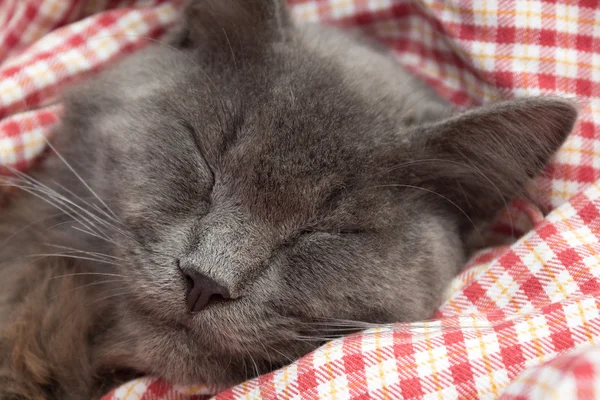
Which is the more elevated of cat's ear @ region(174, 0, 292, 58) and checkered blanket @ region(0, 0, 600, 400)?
cat's ear @ region(174, 0, 292, 58)

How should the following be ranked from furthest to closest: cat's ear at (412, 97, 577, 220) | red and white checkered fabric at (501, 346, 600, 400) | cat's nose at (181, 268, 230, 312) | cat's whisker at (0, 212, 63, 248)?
cat's whisker at (0, 212, 63, 248) → cat's ear at (412, 97, 577, 220) → cat's nose at (181, 268, 230, 312) → red and white checkered fabric at (501, 346, 600, 400)

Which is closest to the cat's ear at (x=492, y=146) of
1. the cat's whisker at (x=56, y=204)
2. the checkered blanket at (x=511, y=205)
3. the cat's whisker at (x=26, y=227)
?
the checkered blanket at (x=511, y=205)

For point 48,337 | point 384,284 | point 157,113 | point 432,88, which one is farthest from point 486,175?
point 48,337

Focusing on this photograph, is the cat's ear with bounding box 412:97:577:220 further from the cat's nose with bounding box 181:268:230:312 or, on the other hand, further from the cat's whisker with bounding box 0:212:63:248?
the cat's whisker with bounding box 0:212:63:248

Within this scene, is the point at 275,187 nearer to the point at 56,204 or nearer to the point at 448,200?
the point at 448,200

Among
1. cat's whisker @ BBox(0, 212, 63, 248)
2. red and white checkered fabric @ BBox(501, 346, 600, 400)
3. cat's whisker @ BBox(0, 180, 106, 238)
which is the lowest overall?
red and white checkered fabric @ BBox(501, 346, 600, 400)

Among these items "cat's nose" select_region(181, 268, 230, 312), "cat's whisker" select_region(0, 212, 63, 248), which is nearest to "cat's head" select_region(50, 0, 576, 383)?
"cat's nose" select_region(181, 268, 230, 312)

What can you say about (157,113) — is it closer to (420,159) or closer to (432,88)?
(420,159)
